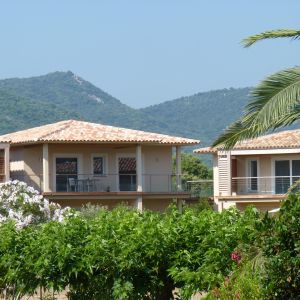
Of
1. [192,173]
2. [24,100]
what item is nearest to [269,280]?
[192,173]

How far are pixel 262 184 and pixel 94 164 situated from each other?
7853 mm

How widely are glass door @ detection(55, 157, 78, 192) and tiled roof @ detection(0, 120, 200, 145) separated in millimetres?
1409

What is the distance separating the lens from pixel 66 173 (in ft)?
161

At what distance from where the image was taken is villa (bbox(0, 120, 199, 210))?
47.3 metres

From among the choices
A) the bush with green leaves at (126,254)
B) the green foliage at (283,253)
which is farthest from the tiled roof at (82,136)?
the green foliage at (283,253)

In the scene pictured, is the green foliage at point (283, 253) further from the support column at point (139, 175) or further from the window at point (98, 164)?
the window at point (98, 164)

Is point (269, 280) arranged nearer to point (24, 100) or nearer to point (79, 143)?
point (79, 143)

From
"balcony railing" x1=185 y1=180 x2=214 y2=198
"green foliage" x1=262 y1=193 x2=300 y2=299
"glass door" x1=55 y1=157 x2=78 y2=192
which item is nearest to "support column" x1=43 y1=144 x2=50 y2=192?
"glass door" x1=55 y1=157 x2=78 y2=192

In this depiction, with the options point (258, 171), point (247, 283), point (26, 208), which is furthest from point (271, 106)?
point (258, 171)

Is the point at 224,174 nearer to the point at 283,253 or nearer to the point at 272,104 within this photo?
the point at 272,104

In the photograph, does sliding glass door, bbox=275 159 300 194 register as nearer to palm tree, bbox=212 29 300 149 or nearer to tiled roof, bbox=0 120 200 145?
tiled roof, bbox=0 120 200 145

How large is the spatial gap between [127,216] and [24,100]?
13641 centimetres

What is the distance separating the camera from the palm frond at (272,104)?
14.3 m

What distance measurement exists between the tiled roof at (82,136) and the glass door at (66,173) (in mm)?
1409
